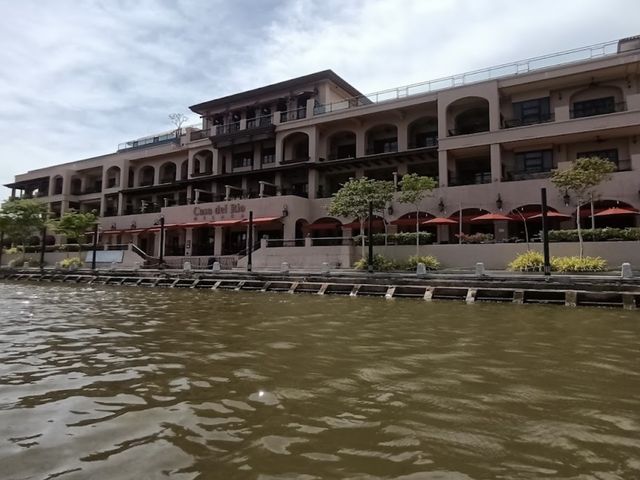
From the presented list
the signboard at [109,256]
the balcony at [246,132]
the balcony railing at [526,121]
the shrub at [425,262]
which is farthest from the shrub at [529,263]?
the signboard at [109,256]

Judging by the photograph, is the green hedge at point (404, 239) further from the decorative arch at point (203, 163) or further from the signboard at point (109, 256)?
the decorative arch at point (203, 163)

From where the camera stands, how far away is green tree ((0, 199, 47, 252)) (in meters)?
41.8

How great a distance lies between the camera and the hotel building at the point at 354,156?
87.5 feet

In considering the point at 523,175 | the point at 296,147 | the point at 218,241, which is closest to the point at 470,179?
the point at 523,175

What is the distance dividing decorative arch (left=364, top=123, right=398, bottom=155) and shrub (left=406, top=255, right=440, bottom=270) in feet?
46.1

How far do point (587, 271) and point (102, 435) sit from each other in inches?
742

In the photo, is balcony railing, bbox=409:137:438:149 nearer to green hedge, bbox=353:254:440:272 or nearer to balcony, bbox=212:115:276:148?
balcony, bbox=212:115:276:148

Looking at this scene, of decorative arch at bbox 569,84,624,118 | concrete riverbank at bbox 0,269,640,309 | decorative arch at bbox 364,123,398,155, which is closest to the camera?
concrete riverbank at bbox 0,269,640,309

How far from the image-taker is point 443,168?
97.3ft

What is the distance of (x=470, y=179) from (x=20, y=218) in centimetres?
3855

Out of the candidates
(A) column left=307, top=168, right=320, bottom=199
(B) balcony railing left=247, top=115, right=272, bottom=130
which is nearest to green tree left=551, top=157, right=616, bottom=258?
(A) column left=307, top=168, right=320, bottom=199

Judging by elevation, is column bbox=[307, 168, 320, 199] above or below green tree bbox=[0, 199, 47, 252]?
above

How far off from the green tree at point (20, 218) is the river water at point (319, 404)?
3921cm

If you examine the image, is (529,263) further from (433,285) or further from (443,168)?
(443,168)
